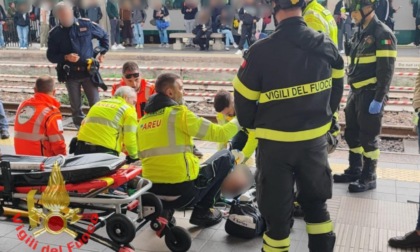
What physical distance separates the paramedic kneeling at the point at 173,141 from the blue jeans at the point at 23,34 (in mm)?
16967

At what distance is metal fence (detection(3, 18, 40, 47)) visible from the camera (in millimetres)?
20266

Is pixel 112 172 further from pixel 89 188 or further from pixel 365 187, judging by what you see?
pixel 365 187

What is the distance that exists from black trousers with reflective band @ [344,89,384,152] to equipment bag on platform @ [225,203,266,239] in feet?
5.04

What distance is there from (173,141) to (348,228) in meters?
1.62

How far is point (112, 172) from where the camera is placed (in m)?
3.26

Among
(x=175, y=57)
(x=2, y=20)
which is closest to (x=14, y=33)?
(x=2, y=20)

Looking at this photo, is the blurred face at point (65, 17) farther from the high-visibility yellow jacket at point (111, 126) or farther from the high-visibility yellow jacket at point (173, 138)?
the high-visibility yellow jacket at point (173, 138)

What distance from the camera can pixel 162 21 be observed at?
17609 millimetres

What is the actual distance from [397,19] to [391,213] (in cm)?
1396

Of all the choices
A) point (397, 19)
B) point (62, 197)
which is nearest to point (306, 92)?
point (62, 197)

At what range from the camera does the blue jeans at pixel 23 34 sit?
62.0 feet

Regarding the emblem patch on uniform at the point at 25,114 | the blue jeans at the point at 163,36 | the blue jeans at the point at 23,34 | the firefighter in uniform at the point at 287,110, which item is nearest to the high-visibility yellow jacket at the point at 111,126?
the emblem patch on uniform at the point at 25,114

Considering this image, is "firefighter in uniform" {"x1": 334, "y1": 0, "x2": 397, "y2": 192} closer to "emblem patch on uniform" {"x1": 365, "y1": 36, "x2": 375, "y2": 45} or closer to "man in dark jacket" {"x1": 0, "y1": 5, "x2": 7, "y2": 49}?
"emblem patch on uniform" {"x1": 365, "y1": 36, "x2": 375, "y2": 45}

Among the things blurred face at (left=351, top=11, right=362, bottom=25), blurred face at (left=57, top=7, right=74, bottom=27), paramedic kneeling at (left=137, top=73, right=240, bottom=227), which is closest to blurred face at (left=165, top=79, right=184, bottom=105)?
paramedic kneeling at (left=137, top=73, right=240, bottom=227)
